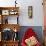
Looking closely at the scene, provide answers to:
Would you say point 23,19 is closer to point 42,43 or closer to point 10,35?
point 10,35

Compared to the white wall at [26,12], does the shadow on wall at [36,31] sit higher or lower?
lower

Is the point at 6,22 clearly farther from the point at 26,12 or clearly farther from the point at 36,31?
the point at 36,31

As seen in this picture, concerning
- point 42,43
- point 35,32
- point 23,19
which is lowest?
point 42,43

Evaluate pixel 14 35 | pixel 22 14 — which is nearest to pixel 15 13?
pixel 22 14

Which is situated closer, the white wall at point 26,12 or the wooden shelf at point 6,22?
the wooden shelf at point 6,22

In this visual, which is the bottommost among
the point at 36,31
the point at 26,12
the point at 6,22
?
the point at 36,31

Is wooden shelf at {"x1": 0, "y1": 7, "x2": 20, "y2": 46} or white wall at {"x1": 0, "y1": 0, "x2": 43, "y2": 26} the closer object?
wooden shelf at {"x1": 0, "y1": 7, "x2": 20, "y2": 46}

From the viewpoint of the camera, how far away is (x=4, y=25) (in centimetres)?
507

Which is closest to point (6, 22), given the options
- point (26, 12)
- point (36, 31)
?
point (26, 12)

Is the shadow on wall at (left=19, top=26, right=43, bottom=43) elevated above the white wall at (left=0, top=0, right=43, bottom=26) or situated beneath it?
situated beneath

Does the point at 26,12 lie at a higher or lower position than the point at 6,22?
higher

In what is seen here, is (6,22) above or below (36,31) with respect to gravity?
above

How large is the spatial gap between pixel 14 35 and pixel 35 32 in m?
0.68

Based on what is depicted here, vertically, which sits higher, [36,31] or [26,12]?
[26,12]
